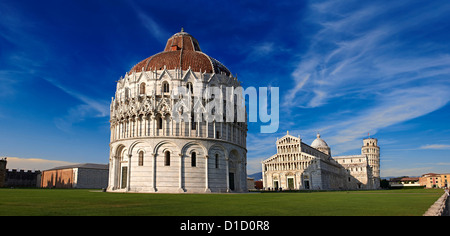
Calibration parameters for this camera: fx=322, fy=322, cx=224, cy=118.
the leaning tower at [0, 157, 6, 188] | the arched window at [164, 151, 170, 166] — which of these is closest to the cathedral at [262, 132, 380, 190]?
the arched window at [164, 151, 170, 166]

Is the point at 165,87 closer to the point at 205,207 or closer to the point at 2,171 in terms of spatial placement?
the point at 205,207

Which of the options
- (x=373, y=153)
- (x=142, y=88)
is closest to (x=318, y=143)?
(x=373, y=153)

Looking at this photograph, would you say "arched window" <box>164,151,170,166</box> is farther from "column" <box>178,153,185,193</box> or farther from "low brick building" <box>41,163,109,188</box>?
"low brick building" <box>41,163,109,188</box>

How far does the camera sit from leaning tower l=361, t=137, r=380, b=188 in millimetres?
174988

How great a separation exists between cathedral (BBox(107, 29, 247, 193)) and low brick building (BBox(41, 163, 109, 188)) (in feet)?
120

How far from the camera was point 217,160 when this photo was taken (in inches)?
1907

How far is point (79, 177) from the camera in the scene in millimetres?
81688

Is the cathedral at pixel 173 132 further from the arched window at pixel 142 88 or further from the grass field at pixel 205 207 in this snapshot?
the grass field at pixel 205 207

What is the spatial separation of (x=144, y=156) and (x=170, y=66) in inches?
595

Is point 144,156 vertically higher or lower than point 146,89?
lower

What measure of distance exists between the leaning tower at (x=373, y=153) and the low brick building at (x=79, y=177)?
139 meters

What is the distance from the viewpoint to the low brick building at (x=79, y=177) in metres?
82.0
